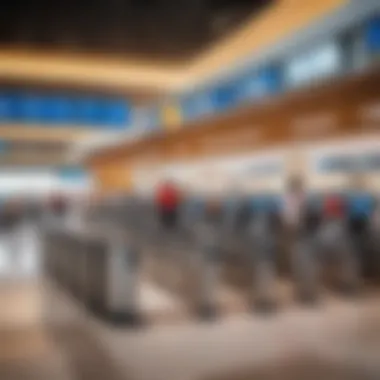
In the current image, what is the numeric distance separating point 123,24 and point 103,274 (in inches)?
110

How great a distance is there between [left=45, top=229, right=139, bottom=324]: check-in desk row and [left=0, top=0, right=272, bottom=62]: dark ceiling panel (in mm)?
2434

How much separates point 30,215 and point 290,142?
1324 cm

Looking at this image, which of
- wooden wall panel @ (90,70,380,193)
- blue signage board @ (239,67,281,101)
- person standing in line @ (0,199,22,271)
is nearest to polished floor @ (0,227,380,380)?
wooden wall panel @ (90,70,380,193)

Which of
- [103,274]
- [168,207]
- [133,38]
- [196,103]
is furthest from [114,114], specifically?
[103,274]

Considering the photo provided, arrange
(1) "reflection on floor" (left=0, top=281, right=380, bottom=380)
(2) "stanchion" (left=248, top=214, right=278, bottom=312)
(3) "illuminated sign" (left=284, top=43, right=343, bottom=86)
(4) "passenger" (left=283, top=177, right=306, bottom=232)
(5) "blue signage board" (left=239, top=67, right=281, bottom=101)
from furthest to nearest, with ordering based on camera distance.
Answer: (5) "blue signage board" (left=239, top=67, right=281, bottom=101) < (4) "passenger" (left=283, top=177, right=306, bottom=232) < (3) "illuminated sign" (left=284, top=43, right=343, bottom=86) < (2) "stanchion" (left=248, top=214, right=278, bottom=312) < (1) "reflection on floor" (left=0, top=281, right=380, bottom=380)

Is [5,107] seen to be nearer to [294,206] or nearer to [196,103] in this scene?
[196,103]

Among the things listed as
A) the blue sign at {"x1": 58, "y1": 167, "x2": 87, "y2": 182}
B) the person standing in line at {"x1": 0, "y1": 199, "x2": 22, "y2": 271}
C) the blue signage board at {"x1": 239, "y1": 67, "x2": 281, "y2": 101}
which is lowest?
the person standing in line at {"x1": 0, "y1": 199, "x2": 22, "y2": 271}

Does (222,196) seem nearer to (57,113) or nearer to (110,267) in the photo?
(57,113)

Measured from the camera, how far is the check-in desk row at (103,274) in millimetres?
6141

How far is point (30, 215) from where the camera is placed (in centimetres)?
1905

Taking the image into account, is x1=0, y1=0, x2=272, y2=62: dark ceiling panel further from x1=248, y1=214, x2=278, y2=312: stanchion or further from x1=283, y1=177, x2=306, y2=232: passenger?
x1=248, y1=214, x2=278, y2=312: stanchion

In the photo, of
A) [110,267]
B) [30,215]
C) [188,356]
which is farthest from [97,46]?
[30,215]

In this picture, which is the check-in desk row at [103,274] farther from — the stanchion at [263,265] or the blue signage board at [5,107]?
the blue signage board at [5,107]

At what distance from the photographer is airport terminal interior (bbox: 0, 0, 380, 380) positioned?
16.8 feet
